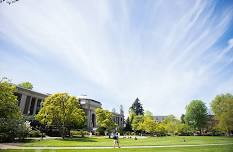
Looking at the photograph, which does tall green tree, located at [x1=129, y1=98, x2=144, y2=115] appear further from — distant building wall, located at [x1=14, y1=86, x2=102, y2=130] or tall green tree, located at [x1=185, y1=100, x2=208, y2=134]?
distant building wall, located at [x1=14, y1=86, x2=102, y2=130]

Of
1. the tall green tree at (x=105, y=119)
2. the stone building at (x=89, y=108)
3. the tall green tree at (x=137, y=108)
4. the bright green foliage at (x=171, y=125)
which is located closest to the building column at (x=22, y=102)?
the tall green tree at (x=105, y=119)

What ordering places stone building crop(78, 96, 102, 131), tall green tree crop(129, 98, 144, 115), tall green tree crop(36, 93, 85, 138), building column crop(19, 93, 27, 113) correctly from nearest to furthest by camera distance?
tall green tree crop(36, 93, 85, 138)
building column crop(19, 93, 27, 113)
stone building crop(78, 96, 102, 131)
tall green tree crop(129, 98, 144, 115)

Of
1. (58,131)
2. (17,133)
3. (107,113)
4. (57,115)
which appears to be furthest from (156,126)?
(17,133)

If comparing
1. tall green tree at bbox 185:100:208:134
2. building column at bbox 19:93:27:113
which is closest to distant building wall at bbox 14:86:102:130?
building column at bbox 19:93:27:113

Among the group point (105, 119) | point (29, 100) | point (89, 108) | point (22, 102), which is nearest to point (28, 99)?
point (29, 100)

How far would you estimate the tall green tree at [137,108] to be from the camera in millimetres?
121750

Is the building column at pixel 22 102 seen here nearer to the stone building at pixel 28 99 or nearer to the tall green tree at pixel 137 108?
the stone building at pixel 28 99

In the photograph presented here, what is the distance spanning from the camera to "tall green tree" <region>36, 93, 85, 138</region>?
159 feet

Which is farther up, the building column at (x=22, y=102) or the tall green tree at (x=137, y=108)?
the tall green tree at (x=137, y=108)

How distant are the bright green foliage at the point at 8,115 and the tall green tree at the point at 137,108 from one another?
90494 millimetres

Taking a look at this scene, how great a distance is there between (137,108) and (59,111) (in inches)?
3082

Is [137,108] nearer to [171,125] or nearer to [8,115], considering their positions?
[171,125]

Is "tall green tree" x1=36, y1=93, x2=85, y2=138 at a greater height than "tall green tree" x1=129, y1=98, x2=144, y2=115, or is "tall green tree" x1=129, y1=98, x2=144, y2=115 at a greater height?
"tall green tree" x1=129, y1=98, x2=144, y2=115

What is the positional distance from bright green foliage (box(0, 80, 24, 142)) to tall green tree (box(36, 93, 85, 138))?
12.8 meters
